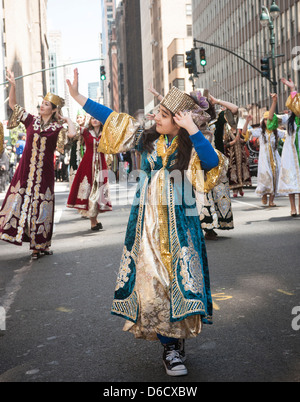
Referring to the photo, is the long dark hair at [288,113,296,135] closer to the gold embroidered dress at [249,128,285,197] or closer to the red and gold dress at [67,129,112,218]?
the gold embroidered dress at [249,128,285,197]

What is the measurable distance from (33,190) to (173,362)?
5.13 meters

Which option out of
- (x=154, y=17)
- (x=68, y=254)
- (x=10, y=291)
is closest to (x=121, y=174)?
(x=68, y=254)

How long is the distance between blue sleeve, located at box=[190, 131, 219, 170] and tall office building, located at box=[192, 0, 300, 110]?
39346 millimetres

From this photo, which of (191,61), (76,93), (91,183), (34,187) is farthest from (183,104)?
(191,61)

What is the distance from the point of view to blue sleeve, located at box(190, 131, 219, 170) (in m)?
3.89

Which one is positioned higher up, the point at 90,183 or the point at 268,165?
the point at 268,165

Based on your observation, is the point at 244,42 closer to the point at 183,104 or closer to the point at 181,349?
the point at 183,104

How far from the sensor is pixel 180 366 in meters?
3.74

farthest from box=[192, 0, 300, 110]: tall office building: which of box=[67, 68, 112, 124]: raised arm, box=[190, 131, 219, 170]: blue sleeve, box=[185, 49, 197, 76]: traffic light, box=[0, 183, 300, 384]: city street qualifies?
box=[190, 131, 219, 170]: blue sleeve

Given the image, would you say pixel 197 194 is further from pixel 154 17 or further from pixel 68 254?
pixel 154 17

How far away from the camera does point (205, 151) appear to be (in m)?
3.92

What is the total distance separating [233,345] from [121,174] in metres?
34.8

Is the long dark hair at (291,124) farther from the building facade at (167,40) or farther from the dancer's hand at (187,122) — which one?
the building facade at (167,40)

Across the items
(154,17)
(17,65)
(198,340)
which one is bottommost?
(198,340)
